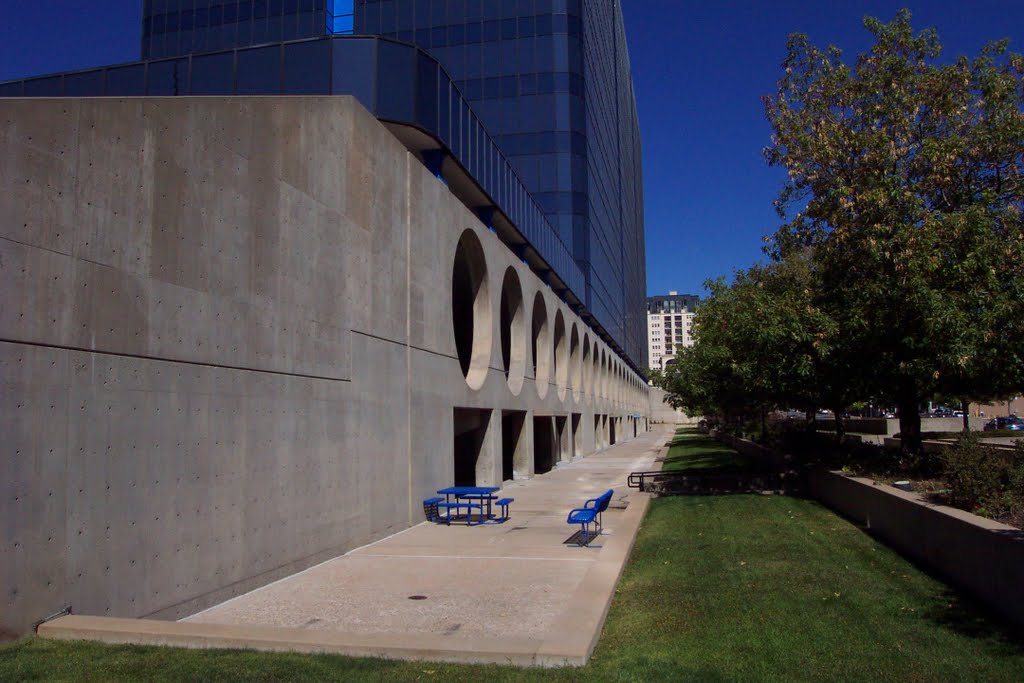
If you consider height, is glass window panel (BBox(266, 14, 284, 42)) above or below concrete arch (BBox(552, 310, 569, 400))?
above

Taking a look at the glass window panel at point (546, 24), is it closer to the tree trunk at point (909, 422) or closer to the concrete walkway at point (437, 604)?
the tree trunk at point (909, 422)

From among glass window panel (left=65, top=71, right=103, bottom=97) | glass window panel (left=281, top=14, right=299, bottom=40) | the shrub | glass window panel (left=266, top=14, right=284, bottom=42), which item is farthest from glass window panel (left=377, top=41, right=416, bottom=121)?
glass window panel (left=266, top=14, right=284, bottom=42)

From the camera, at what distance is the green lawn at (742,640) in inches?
245

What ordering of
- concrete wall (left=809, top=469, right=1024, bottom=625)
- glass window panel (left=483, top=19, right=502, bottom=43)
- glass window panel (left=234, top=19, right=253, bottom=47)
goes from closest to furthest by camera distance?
concrete wall (left=809, top=469, right=1024, bottom=625) < glass window panel (left=483, top=19, right=502, bottom=43) < glass window panel (left=234, top=19, right=253, bottom=47)

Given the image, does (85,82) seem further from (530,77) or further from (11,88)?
(530,77)

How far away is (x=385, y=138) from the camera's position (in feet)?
50.0

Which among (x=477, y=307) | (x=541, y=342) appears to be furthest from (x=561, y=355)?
(x=477, y=307)

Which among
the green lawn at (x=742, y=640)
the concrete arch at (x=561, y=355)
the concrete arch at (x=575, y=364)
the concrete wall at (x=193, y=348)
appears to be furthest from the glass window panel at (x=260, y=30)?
the green lawn at (x=742, y=640)

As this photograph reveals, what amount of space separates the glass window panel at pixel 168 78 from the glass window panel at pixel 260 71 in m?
1.62

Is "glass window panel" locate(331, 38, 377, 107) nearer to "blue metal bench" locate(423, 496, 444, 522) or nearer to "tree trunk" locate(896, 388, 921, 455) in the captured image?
"blue metal bench" locate(423, 496, 444, 522)

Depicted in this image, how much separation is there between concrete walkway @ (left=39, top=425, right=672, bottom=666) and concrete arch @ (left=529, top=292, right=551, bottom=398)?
17.2 meters

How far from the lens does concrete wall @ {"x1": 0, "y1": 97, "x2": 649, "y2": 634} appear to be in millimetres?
7031

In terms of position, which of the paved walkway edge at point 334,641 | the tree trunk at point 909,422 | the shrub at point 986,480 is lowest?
the paved walkway edge at point 334,641

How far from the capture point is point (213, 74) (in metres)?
18.0
